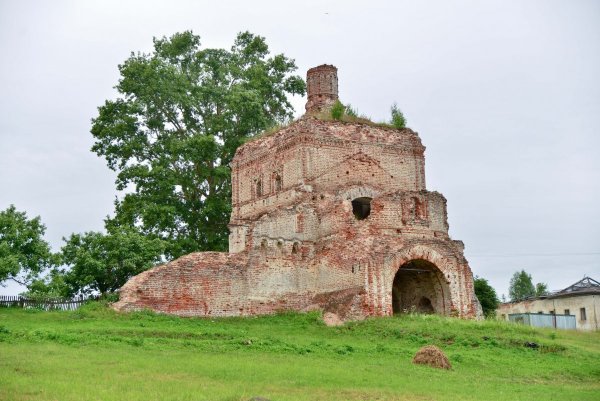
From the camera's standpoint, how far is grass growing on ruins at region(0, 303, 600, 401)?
45.0ft

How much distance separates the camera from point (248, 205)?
32.7 metres

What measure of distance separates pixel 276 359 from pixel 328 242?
33.7 ft

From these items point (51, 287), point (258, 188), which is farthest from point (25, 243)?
point (258, 188)

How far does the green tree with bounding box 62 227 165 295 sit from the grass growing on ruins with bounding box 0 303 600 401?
3688mm

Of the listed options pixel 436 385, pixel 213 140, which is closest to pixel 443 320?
pixel 436 385

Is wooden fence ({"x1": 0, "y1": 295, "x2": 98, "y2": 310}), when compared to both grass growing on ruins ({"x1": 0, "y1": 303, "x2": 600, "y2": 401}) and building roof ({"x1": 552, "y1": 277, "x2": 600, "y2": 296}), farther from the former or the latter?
building roof ({"x1": 552, "y1": 277, "x2": 600, "y2": 296})

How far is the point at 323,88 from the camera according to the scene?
33531 millimetres

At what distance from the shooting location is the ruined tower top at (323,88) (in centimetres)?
3347

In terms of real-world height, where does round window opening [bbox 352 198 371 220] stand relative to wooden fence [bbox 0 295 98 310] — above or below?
above

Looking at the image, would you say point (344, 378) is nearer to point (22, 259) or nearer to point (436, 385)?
point (436, 385)

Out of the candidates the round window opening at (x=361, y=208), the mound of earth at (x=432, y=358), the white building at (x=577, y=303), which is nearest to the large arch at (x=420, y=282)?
the round window opening at (x=361, y=208)

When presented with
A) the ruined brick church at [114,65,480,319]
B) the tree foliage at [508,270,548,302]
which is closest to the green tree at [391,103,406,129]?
the ruined brick church at [114,65,480,319]

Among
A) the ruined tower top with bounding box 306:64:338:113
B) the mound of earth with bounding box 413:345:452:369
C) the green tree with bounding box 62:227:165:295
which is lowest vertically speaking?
the mound of earth with bounding box 413:345:452:369

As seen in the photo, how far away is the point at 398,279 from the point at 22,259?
1267 centimetres
